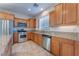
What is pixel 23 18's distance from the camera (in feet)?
17.0

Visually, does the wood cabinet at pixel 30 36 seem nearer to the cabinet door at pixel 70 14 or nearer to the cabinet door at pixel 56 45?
the cabinet door at pixel 56 45

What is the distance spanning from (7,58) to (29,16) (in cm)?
504

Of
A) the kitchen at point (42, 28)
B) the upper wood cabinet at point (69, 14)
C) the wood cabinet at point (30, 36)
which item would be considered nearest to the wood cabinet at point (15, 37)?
the kitchen at point (42, 28)

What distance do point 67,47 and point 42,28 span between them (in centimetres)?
346

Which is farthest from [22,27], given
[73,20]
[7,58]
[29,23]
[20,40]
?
[7,58]

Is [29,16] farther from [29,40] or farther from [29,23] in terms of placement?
[29,40]

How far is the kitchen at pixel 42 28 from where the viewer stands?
9.03ft

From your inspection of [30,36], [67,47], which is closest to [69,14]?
[67,47]

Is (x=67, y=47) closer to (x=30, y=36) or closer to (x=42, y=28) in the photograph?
(x=42, y=28)

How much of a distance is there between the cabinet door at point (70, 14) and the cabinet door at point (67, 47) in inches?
21.5

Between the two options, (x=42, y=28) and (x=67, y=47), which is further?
(x=42, y=28)

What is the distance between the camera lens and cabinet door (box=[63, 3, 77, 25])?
261 cm

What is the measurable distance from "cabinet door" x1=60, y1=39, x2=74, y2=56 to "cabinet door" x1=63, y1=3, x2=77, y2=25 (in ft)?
1.79

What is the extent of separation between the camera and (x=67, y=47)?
2545 millimetres
